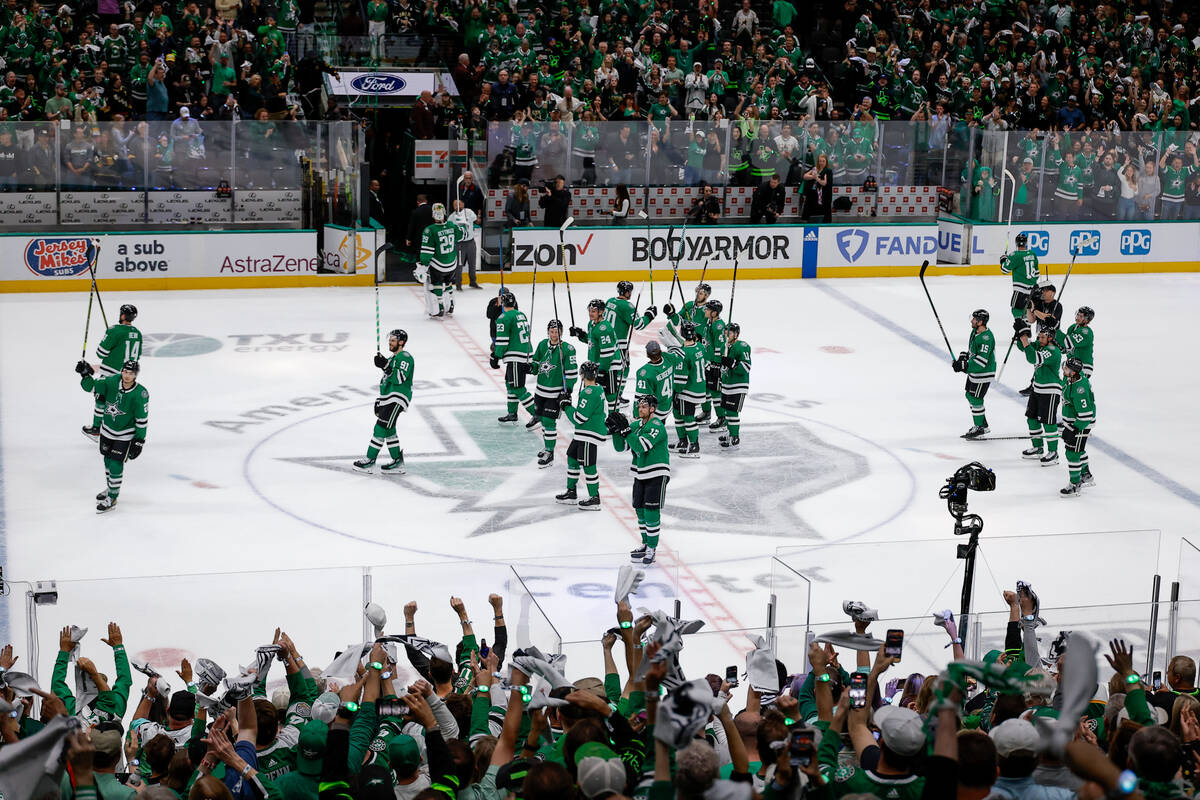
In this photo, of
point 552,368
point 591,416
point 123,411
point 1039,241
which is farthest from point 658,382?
point 1039,241

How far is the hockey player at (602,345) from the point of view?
1423 centimetres

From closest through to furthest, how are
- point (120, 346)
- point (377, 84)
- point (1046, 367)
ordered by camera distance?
point (120, 346), point (1046, 367), point (377, 84)

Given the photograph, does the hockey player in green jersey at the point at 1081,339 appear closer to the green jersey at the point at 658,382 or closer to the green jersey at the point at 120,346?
the green jersey at the point at 658,382

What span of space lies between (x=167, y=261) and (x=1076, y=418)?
42.3ft

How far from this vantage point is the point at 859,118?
2500 centimetres

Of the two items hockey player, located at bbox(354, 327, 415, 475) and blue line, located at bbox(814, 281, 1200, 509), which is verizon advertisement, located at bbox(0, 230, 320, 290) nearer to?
blue line, located at bbox(814, 281, 1200, 509)

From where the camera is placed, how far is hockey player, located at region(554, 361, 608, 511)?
12.2 meters

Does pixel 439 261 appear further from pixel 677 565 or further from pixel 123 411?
pixel 677 565

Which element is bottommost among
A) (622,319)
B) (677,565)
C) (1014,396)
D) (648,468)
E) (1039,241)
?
(677,565)

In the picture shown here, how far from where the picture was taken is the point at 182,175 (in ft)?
68.7

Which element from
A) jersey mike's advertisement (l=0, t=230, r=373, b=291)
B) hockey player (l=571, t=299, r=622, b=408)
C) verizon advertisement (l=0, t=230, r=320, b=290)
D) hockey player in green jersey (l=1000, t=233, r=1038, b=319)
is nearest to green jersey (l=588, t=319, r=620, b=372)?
hockey player (l=571, t=299, r=622, b=408)

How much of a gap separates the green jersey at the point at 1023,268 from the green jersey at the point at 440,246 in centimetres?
689

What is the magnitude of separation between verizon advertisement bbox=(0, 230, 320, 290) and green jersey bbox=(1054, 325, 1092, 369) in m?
11.0

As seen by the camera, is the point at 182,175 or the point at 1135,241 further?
the point at 1135,241
